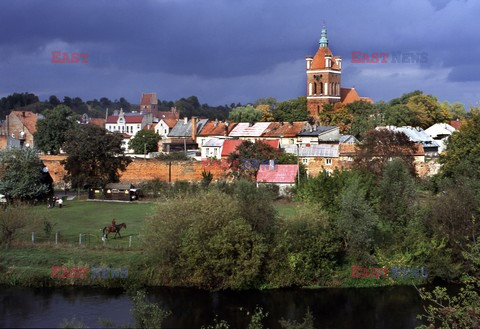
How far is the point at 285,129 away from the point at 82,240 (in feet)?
117

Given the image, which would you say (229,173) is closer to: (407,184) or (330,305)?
(407,184)

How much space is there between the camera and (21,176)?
40.4 meters

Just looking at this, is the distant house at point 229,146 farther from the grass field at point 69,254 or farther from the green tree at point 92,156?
the grass field at point 69,254

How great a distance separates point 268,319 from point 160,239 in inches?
229

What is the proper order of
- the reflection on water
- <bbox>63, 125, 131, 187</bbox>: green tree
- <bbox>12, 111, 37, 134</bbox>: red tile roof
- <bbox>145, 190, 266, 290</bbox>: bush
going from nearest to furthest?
1. the reflection on water
2. <bbox>145, 190, 266, 290</bbox>: bush
3. <bbox>63, 125, 131, 187</bbox>: green tree
4. <bbox>12, 111, 37, 134</bbox>: red tile roof

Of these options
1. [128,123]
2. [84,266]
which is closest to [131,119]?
[128,123]

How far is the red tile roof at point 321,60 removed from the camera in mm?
81950

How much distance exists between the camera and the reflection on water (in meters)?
21.5

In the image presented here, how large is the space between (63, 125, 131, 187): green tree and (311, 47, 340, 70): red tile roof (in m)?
40.9

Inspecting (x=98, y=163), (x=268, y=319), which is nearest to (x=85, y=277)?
(x=268, y=319)

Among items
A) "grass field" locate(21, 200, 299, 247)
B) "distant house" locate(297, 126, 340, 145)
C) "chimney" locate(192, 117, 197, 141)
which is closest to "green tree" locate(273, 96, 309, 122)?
"chimney" locate(192, 117, 197, 141)

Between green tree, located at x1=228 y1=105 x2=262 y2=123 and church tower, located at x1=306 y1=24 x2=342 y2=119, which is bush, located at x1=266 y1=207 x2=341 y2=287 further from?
church tower, located at x1=306 y1=24 x2=342 y2=119

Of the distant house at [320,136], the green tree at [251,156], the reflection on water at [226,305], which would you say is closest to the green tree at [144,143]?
the distant house at [320,136]

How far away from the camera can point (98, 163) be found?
46438 mm
